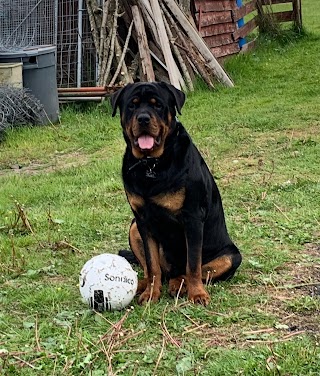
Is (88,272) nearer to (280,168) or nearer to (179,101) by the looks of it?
(179,101)

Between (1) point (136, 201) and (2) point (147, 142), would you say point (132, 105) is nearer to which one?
(2) point (147, 142)

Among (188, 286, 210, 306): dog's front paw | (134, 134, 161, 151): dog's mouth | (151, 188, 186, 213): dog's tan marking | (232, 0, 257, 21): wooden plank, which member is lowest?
(188, 286, 210, 306): dog's front paw

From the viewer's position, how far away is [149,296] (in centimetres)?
438

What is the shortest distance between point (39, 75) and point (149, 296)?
711cm

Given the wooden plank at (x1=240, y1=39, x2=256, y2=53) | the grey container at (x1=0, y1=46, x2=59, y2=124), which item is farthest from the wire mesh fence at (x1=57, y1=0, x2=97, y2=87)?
the wooden plank at (x1=240, y1=39, x2=256, y2=53)

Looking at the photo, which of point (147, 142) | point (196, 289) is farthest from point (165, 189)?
point (196, 289)

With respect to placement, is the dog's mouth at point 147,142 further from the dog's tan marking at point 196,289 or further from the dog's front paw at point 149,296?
the dog's front paw at point 149,296

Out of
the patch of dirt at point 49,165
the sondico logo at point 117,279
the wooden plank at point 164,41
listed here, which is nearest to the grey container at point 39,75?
the patch of dirt at point 49,165

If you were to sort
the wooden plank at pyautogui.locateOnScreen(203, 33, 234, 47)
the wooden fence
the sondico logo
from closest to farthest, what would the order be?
the sondico logo < the wooden fence < the wooden plank at pyautogui.locateOnScreen(203, 33, 234, 47)

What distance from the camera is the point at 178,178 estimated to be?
4.29 m

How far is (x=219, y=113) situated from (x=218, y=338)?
23.5ft

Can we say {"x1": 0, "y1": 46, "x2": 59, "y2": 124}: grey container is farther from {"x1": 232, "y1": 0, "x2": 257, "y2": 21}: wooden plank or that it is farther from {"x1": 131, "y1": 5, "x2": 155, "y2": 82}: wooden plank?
{"x1": 232, "y1": 0, "x2": 257, "y2": 21}: wooden plank

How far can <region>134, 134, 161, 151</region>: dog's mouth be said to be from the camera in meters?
4.27

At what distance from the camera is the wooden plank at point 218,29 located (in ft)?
48.3
